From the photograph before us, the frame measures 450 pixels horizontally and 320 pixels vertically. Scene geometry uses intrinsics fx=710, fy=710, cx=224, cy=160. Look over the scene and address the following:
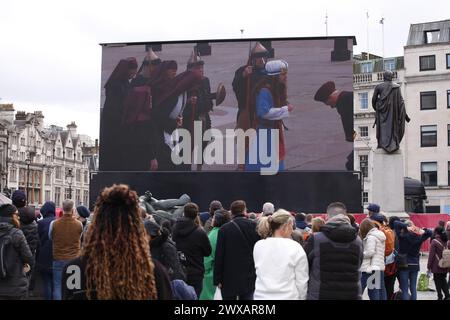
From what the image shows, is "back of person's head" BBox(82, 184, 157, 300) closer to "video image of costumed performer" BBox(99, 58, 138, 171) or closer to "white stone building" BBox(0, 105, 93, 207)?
"video image of costumed performer" BBox(99, 58, 138, 171)

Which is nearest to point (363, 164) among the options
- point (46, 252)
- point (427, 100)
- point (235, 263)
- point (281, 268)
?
point (427, 100)

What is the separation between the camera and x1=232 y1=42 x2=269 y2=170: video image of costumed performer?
91.0ft

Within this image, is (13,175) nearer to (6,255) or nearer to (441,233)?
(441,233)

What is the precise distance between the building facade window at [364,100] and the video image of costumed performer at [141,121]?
32931 mm

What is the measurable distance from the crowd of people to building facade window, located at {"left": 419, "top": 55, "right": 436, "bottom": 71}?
4343 cm

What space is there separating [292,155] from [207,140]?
340 centimetres

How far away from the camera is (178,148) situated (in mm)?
28188

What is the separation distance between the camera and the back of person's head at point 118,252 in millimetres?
4109

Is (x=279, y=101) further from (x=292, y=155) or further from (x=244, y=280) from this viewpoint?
(x=244, y=280)

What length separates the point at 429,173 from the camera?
2114 inches

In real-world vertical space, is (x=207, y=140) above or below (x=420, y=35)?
below

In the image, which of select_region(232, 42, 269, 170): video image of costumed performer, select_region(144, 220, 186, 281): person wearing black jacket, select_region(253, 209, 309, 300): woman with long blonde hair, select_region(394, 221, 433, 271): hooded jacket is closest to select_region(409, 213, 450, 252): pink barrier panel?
select_region(232, 42, 269, 170): video image of costumed performer

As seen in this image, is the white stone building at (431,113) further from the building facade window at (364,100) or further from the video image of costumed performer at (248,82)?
the video image of costumed performer at (248,82)
